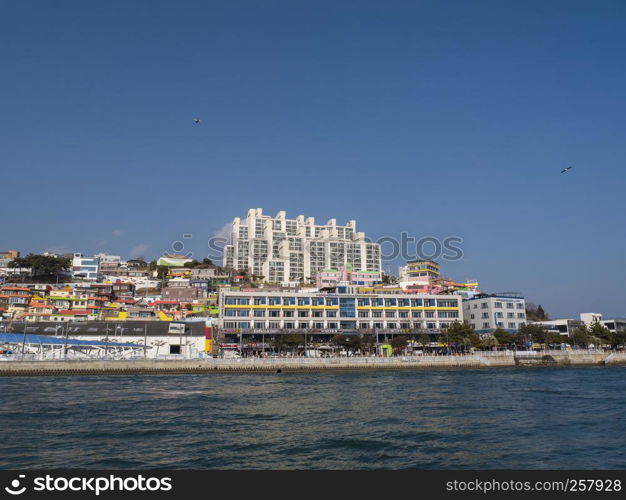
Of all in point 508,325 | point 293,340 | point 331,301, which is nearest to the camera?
point 293,340

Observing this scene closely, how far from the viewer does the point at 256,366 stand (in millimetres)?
57438

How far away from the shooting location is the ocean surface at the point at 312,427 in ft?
55.3

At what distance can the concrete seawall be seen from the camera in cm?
5222

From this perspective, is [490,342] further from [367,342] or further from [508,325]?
[367,342]

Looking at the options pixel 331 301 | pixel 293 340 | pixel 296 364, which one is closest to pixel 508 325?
pixel 331 301

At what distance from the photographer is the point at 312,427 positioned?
22.7 m

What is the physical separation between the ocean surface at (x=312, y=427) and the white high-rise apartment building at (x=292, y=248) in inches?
4014

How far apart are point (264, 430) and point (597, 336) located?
262 ft

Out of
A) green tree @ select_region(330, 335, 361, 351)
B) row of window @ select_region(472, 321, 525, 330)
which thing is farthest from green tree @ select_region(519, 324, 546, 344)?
green tree @ select_region(330, 335, 361, 351)

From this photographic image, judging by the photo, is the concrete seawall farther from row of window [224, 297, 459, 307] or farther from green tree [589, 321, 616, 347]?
row of window [224, 297, 459, 307]

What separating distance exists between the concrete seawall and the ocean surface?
1281cm

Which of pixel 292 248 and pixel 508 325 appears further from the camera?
pixel 292 248

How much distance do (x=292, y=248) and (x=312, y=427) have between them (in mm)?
123539

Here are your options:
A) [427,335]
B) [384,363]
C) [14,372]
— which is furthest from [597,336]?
[14,372]
